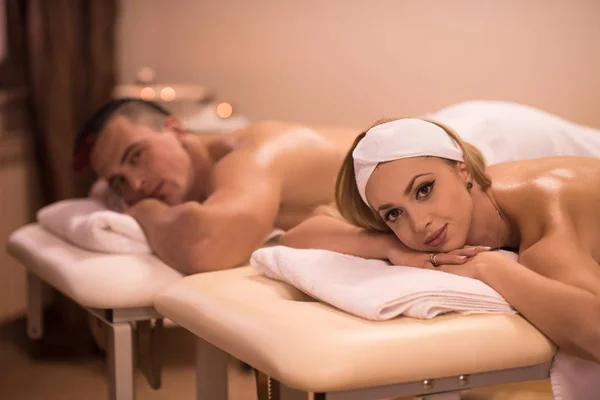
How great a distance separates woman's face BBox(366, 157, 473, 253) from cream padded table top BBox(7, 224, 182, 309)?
584 millimetres

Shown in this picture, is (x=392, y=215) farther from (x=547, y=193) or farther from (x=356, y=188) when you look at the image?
(x=547, y=193)

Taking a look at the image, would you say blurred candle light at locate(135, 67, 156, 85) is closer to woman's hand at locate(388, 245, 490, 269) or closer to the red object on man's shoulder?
the red object on man's shoulder

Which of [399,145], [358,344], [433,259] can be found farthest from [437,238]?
[358,344]

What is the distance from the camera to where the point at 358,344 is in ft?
4.00

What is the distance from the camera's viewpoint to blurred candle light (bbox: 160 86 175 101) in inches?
121

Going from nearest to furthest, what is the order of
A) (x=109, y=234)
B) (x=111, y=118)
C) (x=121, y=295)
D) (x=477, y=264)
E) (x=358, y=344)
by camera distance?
(x=358, y=344) < (x=477, y=264) < (x=121, y=295) < (x=109, y=234) < (x=111, y=118)

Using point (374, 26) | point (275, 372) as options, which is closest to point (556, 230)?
point (275, 372)

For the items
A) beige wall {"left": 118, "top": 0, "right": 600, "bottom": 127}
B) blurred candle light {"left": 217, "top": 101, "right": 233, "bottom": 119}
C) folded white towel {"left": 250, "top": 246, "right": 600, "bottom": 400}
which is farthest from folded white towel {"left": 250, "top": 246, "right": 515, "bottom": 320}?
blurred candle light {"left": 217, "top": 101, "right": 233, "bottom": 119}

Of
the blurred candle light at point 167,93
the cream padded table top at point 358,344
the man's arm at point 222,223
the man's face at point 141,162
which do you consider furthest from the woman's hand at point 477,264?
the blurred candle light at point 167,93

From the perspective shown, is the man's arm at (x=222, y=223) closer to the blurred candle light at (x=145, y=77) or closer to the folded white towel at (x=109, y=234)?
the folded white towel at (x=109, y=234)

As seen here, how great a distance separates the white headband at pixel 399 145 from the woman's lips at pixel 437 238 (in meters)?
0.13

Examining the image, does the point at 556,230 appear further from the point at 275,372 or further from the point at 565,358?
the point at 275,372

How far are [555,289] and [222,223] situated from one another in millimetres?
807

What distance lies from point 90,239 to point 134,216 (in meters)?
0.14
